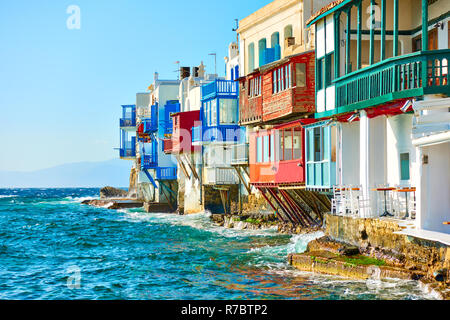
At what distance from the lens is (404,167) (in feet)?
70.0

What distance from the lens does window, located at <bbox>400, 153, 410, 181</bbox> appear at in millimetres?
21230

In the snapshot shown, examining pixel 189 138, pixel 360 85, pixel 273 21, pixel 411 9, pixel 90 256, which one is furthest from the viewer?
pixel 189 138

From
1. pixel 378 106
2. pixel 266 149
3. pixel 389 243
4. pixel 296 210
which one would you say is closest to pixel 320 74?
pixel 266 149

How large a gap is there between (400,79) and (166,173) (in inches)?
1625

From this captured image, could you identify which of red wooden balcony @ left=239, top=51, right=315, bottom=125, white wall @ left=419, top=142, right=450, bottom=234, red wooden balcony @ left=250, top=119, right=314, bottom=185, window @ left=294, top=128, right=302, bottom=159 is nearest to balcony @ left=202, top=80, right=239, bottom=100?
red wooden balcony @ left=239, top=51, right=315, bottom=125

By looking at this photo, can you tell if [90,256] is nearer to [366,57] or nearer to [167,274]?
[167,274]

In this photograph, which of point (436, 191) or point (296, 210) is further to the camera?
point (296, 210)

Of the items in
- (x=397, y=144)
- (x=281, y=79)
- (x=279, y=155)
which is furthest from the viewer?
(x=281, y=79)

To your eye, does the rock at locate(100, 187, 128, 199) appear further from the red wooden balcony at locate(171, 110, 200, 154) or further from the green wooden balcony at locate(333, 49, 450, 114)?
the green wooden balcony at locate(333, 49, 450, 114)

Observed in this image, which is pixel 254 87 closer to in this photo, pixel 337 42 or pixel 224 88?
pixel 224 88

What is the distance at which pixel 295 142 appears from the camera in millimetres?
31625

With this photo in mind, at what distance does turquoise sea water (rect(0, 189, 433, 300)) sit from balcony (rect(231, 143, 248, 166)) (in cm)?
391

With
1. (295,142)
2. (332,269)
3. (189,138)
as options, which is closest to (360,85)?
(332,269)
